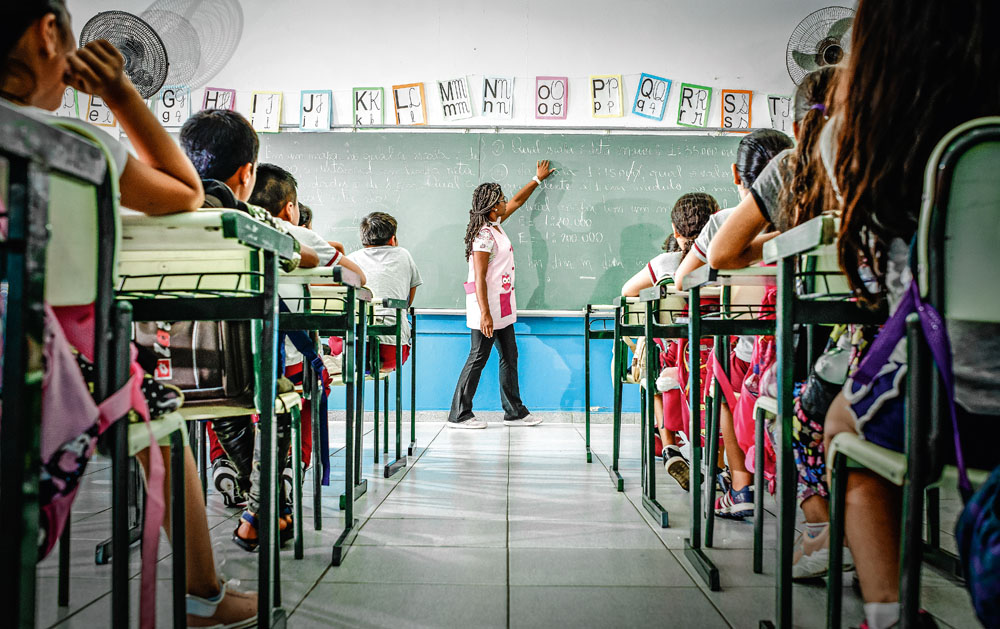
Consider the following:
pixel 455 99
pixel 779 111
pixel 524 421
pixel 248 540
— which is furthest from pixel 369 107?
pixel 248 540

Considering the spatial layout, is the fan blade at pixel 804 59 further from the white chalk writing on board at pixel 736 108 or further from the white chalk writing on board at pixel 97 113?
the white chalk writing on board at pixel 97 113

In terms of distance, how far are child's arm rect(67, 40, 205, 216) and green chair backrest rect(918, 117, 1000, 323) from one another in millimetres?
1019

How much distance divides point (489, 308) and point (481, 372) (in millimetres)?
458

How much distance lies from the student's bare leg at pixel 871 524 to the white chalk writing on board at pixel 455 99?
11.8ft

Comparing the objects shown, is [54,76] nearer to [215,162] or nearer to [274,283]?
[274,283]

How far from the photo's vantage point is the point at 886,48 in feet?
2.61

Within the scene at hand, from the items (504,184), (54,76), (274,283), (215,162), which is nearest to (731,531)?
(274,283)

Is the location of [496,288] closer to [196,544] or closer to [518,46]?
[518,46]

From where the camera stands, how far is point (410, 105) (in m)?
4.01

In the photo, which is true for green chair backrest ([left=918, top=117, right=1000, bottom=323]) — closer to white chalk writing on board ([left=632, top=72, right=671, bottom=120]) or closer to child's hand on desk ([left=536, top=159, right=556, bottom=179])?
child's hand on desk ([left=536, top=159, right=556, bottom=179])

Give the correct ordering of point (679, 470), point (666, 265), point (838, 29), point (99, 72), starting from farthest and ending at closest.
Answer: point (838, 29) < point (666, 265) < point (679, 470) < point (99, 72)

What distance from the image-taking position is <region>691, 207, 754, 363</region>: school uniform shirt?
5.33 feet

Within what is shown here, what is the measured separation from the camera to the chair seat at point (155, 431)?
2.26ft

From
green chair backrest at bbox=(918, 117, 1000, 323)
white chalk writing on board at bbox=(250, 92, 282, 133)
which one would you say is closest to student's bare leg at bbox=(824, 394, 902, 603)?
green chair backrest at bbox=(918, 117, 1000, 323)
